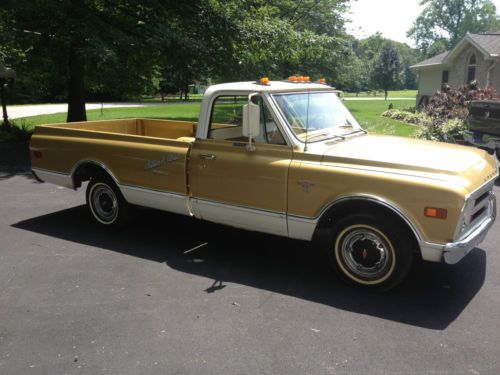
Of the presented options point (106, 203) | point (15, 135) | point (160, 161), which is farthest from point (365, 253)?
point (15, 135)

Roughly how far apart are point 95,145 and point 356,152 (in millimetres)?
3371

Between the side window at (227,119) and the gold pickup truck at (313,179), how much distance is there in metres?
0.01

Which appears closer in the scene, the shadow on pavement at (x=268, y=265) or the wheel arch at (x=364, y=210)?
the wheel arch at (x=364, y=210)

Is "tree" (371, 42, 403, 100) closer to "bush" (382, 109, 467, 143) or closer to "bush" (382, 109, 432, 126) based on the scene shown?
"bush" (382, 109, 432, 126)

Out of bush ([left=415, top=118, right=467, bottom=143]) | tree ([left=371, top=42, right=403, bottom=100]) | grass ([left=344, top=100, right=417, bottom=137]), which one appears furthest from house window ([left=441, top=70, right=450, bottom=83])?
tree ([left=371, top=42, right=403, bottom=100])

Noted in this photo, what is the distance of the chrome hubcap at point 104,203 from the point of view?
20.6 feet

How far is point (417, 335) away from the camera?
3.72 metres

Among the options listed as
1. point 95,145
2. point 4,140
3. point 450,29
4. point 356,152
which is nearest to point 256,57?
point 4,140

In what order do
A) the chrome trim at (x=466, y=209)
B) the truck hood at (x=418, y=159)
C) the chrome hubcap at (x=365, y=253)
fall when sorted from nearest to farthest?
1. the chrome trim at (x=466, y=209)
2. the truck hood at (x=418, y=159)
3. the chrome hubcap at (x=365, y=253)

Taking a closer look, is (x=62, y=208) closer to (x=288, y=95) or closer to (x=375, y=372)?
→ (x=288, y=95)

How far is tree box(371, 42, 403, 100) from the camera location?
57.5 m

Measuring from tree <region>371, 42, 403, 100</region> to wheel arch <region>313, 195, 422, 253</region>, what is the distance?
56.4 meters

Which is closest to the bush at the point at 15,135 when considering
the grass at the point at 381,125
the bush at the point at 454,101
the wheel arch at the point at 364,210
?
the grass at the point at 381,125

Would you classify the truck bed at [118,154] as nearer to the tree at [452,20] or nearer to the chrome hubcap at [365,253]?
the chrome hubcap at [365,253]
